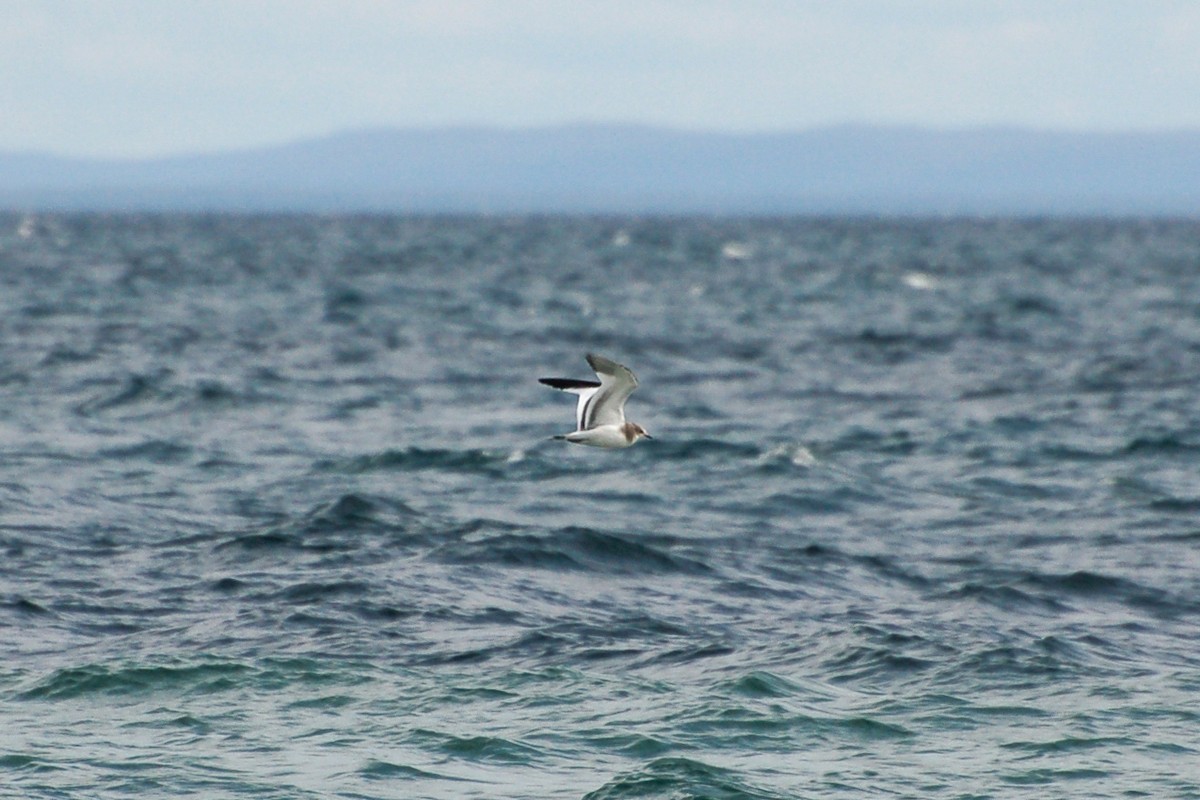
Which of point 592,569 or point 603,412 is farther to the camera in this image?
point 592,569

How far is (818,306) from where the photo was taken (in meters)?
60.5

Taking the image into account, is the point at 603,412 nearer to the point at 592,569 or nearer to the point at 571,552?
the point at 592,569

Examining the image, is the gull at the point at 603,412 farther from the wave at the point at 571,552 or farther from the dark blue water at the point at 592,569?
the wave at the point at 571,552

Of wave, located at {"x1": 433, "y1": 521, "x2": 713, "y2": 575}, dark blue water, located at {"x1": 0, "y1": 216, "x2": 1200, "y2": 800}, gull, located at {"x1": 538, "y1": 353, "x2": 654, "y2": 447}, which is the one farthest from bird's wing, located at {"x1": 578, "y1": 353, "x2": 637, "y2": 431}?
wave, located at {"x1": 433, "y1": 521, "x2": 713, "y2": 575}

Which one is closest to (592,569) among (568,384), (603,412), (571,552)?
(571,552)

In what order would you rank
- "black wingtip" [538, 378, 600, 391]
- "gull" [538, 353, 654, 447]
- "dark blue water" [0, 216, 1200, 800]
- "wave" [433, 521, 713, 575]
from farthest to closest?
"wave" [433, 521, 713, 575], "gull" [538, 353, 654, 447], "black wingtip" [538, 378, 600, 391], "dark blue water" [0, 216, 1200, 800]

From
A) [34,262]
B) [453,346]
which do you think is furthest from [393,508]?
[34,262]

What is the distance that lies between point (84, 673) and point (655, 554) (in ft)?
24.2

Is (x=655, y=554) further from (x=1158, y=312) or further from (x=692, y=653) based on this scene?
(x=1158, y=312)

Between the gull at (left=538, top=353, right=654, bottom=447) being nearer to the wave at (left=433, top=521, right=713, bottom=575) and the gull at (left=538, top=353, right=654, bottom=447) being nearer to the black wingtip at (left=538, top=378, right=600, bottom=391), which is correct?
the black wingtip at (left=538, top=378, right=600, bottom=391)

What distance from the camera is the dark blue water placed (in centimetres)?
1312

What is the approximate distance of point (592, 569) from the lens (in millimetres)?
19438

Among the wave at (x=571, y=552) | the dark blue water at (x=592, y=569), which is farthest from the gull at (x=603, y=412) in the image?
the wave at (x=571, y=552)

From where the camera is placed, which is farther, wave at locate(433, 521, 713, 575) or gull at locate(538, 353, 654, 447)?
wave at locate(433, 521, 713, 575)
